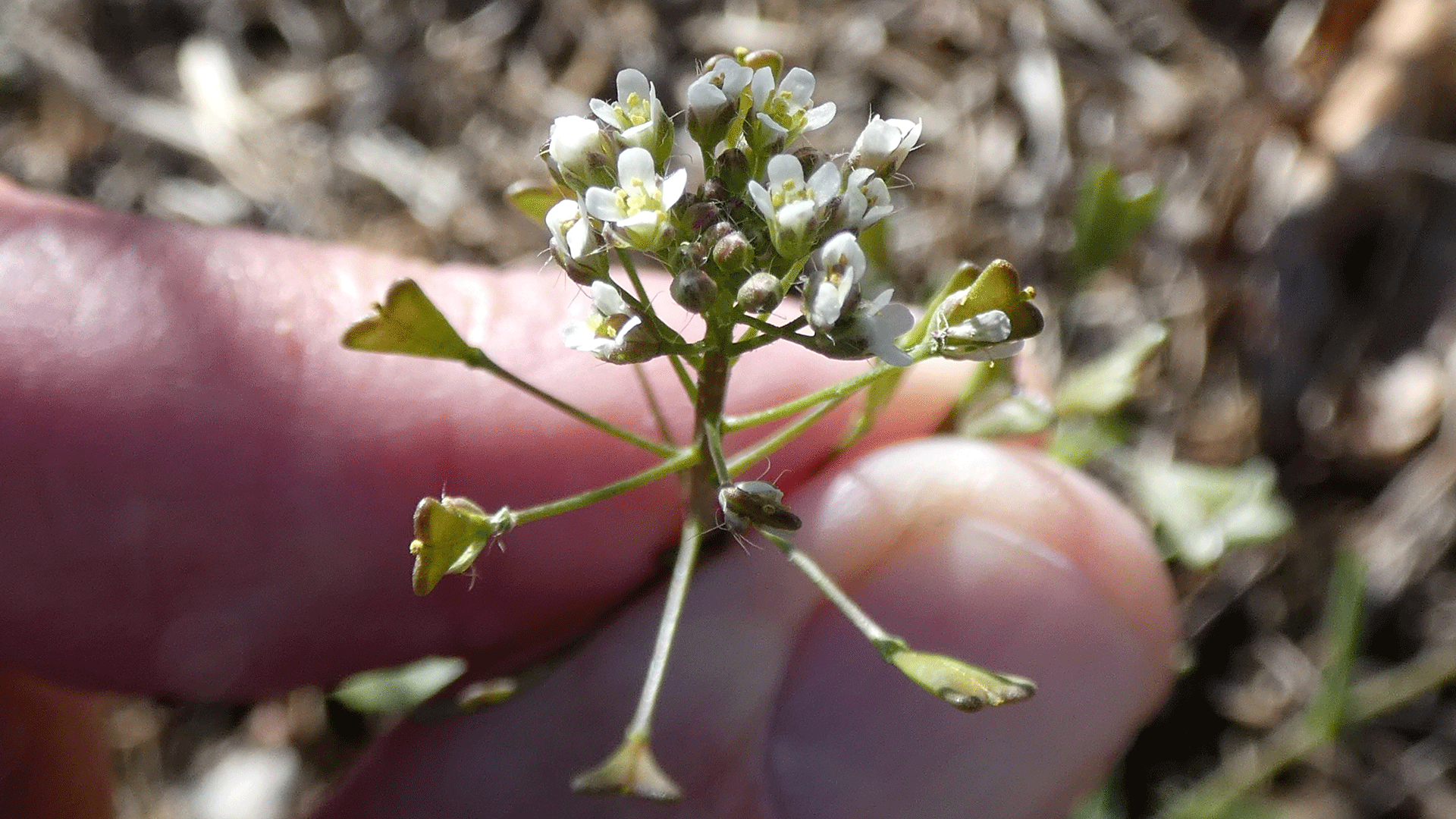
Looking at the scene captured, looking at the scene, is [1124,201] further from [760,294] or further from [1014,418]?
[760,294]

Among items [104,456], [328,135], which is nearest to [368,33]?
[328,135]

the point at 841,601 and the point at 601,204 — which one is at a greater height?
the point at 601,204

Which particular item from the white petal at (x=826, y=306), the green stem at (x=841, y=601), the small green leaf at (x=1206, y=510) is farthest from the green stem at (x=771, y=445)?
the small green leaf at (x=1206, y=510)

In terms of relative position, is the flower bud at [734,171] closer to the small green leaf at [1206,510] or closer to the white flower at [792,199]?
the white flower at [792,199]

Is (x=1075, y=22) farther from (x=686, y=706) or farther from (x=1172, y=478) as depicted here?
(x=686, y=706)

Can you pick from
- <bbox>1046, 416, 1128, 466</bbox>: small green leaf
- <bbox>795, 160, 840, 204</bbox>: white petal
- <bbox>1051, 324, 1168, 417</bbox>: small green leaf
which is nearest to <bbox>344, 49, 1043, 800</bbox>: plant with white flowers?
<bbox>795, 160, 840, 204</bbox>: white petal

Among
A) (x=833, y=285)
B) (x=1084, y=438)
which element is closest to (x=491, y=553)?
(x=833, y=285)
